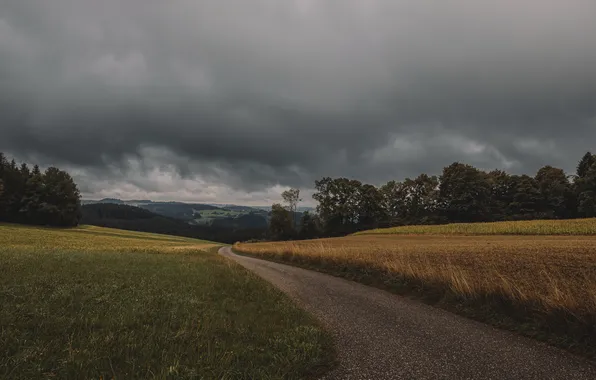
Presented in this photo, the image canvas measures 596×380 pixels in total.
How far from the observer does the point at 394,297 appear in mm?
11242

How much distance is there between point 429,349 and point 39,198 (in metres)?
109

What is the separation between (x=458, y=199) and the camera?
91375 mm

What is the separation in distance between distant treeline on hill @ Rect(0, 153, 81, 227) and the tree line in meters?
62.2

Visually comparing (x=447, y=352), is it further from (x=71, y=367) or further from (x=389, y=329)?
(x=71, y=367)

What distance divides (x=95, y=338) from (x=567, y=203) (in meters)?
110

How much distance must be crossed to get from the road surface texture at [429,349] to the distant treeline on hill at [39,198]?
A: 102m

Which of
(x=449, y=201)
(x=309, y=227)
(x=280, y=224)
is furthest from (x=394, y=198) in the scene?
(x=280, y=224)

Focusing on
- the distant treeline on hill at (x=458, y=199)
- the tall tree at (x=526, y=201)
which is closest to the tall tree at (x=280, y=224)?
the distant treeline on hill at (x=458, y=199)

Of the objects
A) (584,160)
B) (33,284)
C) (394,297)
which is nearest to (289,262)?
(394,297)

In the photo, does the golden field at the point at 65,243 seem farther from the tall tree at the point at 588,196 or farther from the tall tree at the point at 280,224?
the tall tree at the point at 588,196

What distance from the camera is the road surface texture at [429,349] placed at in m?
5.15

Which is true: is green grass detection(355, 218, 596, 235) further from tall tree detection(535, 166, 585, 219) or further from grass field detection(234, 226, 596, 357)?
tall tree detection(535, 166, 585, 219)

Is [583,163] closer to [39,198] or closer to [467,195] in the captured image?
[467,195]

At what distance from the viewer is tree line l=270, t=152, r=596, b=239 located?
277 feet
